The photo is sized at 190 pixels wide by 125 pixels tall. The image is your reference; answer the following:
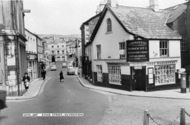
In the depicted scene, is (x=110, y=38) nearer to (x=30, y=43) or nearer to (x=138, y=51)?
(x=138, y=51)

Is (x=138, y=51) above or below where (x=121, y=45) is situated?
below

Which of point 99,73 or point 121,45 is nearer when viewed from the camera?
point 121,45

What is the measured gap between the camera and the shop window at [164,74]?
22.1m

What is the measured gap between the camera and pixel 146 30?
75.2 ft

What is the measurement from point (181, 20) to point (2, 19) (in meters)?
18.3

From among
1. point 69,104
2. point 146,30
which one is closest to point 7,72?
point 69,104

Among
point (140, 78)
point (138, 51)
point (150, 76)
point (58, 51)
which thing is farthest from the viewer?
point (58, 51)

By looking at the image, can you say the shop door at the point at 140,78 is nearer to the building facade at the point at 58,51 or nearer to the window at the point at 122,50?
the window at the point at 122,50

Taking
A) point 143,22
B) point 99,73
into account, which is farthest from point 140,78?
point 99,73

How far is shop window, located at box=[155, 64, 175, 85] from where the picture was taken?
22102mm

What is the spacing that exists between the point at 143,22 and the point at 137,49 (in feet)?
13.9

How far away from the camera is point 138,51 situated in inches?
835

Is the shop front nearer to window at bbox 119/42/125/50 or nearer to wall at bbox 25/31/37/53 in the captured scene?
window at bbox 119/42/125/50

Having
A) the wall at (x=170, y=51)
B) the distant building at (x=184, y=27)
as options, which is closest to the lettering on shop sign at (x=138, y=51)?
the wall at (x=170, y=51)
